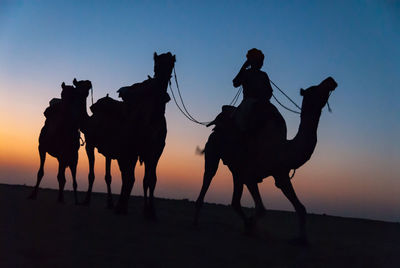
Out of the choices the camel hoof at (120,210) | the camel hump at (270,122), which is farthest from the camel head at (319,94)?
the camel hoof at (120,210)

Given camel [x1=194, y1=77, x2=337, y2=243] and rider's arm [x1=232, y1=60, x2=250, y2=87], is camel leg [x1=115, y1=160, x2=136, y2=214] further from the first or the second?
rider's arm [x1=232, y1=60, x2=250, y2=87]

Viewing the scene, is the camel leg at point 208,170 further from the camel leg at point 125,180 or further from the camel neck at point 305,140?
the camel neck at point 305,140

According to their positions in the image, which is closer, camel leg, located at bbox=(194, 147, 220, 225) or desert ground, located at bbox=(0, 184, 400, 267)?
desert ground, located at bbox=(0, 184, 400, 267)

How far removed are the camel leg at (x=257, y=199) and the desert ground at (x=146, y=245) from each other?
19.7 inches

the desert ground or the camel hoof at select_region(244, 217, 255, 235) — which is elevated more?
the camel hoof at select_region(244, 217, 255, 235)

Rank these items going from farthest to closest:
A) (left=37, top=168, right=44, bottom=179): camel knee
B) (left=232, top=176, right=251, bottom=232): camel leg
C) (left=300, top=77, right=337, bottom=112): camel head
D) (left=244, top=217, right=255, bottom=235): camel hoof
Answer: (left=37, top=168, right=44, bottom=179): camel knee → (left=232, top=176, right=251, bottom=232): camel leg → (left=244, top=217, right=255, bottom=235): camel hoof → (left=300, top=77, right=337, bottom=112): camel head

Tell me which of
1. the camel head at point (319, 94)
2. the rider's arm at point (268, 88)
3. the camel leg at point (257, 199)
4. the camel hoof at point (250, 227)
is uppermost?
the rider's arm at point (268, 88)

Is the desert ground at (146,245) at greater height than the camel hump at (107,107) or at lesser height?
lesser

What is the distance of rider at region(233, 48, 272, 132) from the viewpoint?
11.2m

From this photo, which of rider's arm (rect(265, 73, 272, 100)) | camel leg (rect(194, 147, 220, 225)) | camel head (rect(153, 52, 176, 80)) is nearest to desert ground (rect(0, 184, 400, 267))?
camel leg (rect(194, 147, 220, 225))

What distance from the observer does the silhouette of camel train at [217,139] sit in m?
10.3

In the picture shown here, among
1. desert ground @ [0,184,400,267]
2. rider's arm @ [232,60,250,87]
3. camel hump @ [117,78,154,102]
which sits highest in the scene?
rider's arm @ [232,60,250,87]

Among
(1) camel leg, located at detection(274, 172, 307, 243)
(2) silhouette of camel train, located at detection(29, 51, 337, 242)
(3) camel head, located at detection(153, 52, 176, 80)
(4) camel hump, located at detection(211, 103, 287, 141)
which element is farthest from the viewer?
(3) camel head, located at detection(153, 52, 176, 80)

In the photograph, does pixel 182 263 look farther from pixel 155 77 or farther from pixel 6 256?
pixel 155 77
